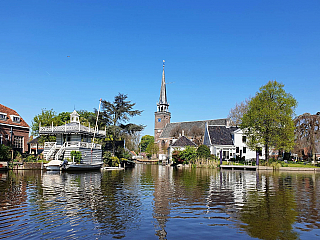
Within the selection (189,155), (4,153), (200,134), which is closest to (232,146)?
(189,155)

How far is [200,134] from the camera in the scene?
102 meters

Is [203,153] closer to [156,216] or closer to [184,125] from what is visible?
[156,216]

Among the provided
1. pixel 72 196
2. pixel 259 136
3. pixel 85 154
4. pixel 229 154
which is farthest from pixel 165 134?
pixel 72 196

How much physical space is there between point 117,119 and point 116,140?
4410mm

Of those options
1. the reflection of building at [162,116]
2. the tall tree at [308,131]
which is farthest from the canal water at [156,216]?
the reflection of building at [162,116]

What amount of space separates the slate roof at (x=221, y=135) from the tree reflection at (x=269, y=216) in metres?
49.2

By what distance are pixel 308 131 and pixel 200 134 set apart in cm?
4712

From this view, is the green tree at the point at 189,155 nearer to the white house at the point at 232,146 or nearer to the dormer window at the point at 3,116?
the white house at the point at 232,146

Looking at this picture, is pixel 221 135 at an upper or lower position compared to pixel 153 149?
upper

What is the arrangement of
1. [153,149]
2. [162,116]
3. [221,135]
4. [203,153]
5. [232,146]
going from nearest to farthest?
[203,153] < [232,146] < [221,135] < [153,149] < [162,116]

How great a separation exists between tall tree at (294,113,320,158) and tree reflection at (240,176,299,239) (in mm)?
45069

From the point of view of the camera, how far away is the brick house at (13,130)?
51062 mm

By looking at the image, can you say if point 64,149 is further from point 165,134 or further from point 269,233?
point 165,134

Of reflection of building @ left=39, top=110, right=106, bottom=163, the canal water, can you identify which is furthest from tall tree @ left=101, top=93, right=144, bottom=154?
the canal water
